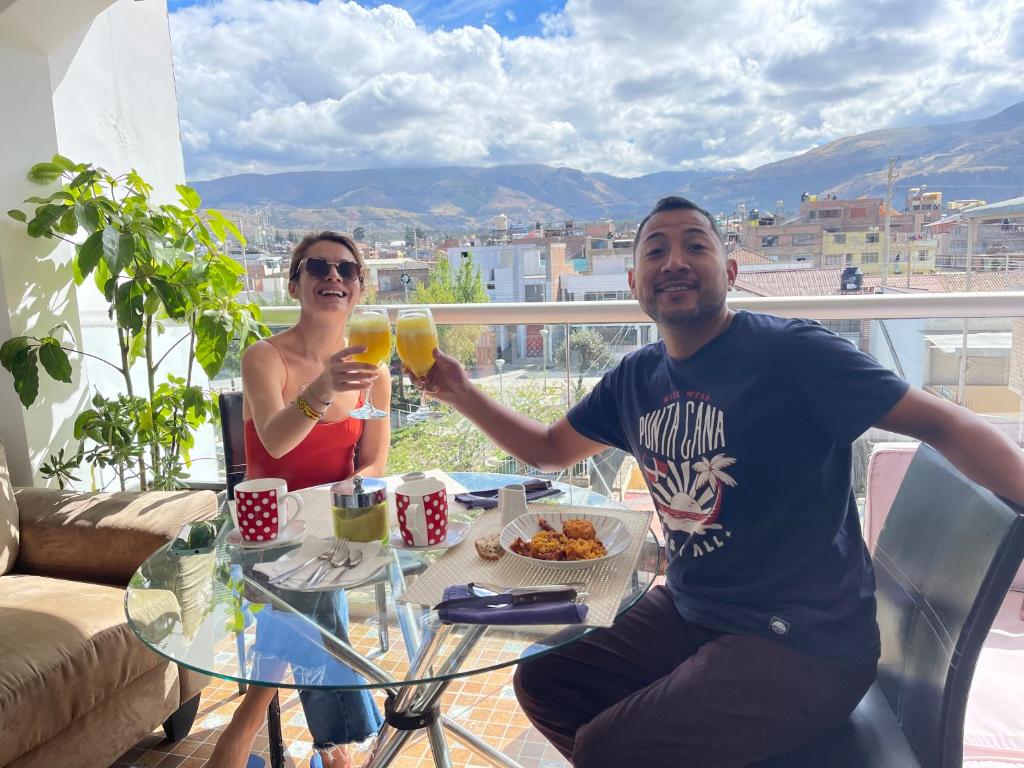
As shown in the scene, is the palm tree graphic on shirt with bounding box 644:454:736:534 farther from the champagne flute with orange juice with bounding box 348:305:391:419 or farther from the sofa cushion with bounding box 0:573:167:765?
the sofa cushion with bounding box 0:573:167:765

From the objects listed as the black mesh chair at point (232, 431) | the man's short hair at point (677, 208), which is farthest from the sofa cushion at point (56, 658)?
the man's short hair at point (677, 208)

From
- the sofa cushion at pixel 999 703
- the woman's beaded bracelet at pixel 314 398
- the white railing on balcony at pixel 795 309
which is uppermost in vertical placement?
the white railing on balcony at pixel 795 309

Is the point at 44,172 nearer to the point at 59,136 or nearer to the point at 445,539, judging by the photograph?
the point at 59,136

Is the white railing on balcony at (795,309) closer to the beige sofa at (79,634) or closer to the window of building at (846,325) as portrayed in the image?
the window of building at (846,325)

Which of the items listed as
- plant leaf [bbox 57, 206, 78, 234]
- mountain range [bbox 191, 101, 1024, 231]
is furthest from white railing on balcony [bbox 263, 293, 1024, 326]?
plant leaf [bbox 57, 206, 78, 234]

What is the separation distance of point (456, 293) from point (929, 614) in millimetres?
2440

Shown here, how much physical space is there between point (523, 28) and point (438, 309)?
865 cm

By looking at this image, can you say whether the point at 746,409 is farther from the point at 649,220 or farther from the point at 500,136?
the point at 500,136

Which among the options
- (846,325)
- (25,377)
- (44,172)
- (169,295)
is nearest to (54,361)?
(25,377)

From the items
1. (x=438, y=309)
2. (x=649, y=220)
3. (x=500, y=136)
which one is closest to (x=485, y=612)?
(x=649, y=220)

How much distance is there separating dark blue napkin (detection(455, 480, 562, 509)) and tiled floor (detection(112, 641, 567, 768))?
798 mm

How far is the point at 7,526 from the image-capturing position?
2205mm

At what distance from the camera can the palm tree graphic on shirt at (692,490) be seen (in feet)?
4.15

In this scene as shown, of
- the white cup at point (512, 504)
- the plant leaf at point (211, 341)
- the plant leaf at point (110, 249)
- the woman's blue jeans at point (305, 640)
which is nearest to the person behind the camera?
the woman's blue jeans at point (305, 640)
